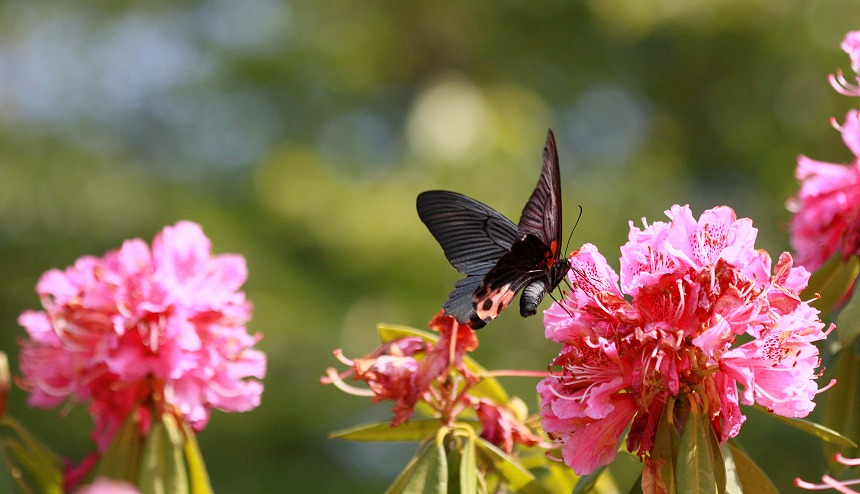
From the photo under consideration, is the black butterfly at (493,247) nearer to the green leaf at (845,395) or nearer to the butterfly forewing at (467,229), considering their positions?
the butterfly forewing at (467,229)

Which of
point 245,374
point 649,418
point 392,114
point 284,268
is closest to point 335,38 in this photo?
point 392,114

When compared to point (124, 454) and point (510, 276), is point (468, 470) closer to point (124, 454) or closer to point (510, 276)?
point (510, 276)

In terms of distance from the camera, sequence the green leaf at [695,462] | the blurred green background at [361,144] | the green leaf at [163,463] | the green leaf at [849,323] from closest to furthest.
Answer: the green leaf at [695,462]
the green leaf at [849,323]
the green leaf at [163,463]
the blurred green background at [361,144]

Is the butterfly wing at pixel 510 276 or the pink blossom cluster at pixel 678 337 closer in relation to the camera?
the pink blossom cluster at pixel 678 337

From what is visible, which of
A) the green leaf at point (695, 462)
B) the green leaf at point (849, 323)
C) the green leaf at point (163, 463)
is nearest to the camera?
the green leaf at point (695, 462)

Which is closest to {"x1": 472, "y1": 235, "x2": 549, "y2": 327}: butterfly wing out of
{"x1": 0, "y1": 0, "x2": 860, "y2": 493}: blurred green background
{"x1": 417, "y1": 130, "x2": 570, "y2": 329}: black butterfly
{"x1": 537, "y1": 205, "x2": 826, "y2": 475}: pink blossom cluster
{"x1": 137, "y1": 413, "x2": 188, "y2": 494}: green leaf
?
{"x1": 417, "y1": 130, "x2": 570, "y2": 329}: black butterfly

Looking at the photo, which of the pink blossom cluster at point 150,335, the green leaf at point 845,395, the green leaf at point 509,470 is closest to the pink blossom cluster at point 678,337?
the green leaf at point 509,470
